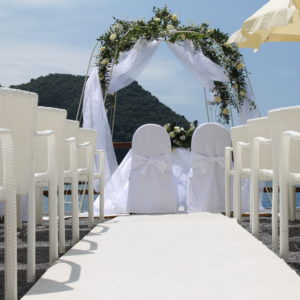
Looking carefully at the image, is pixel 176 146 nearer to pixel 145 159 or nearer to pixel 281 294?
pixel 145 159

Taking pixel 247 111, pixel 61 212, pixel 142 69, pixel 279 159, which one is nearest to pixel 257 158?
pixel 279 159

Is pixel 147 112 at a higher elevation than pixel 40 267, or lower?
higher

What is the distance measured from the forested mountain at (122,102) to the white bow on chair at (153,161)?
9.55 metres

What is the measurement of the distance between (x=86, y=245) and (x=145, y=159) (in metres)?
3.25

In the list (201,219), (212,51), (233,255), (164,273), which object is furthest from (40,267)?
(212,51)

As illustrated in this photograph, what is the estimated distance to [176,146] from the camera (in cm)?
868

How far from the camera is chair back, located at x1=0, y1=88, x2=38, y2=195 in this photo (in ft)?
9.48

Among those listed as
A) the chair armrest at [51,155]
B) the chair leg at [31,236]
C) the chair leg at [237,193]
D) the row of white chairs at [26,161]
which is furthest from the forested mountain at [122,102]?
the chair leg at [31,236]

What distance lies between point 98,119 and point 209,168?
186 centimetres

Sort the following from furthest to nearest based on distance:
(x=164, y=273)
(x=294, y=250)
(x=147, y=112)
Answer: (x=147, y=112) → (x=294, y=250) → (x=164, y=273)

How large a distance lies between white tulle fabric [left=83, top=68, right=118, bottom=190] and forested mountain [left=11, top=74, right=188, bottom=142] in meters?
8.11

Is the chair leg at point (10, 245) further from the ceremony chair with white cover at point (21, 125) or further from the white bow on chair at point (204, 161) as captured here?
the white bow on chair at point (204, 161)

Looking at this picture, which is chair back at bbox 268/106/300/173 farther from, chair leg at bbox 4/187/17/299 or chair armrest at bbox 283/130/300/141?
chair leg at bbox 4/187/17/299

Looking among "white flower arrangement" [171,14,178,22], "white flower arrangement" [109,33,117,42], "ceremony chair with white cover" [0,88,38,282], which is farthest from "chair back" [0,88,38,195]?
"white flower arrangement" [171,14,178,22]
